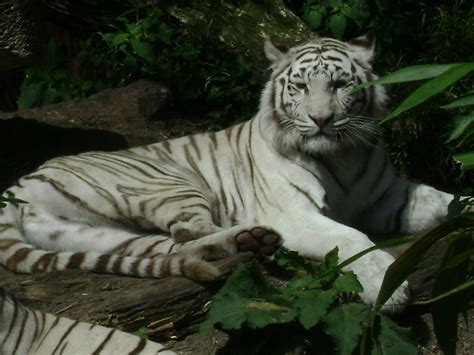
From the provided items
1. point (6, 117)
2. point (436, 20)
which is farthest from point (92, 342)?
point (436, 20)

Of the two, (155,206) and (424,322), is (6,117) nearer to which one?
(155,206)

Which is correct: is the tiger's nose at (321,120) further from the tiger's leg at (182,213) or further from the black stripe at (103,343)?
the black stripe at (103,343)

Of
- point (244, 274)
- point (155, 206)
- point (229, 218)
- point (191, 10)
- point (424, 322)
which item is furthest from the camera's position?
point (191, 10)

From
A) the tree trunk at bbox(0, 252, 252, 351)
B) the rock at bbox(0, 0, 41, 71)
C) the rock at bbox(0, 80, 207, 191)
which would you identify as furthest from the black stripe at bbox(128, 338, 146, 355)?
the rock at bbox(0, 80, 207, 191)

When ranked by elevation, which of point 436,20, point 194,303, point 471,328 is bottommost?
point 471,328

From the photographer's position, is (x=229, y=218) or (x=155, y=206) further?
(x=229, y=218)

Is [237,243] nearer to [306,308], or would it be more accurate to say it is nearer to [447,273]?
[306,308]

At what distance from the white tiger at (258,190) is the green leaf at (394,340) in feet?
2.12

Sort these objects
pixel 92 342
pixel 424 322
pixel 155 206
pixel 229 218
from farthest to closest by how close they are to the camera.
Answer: pixel 229 218
pixel 155 206
pixel 424 322
pixel 92 342

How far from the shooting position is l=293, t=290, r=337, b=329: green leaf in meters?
3.30

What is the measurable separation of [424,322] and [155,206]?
4.29ft

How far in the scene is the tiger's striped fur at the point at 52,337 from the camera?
9.32 feet

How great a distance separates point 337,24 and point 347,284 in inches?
133

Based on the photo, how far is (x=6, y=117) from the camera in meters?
6.16
